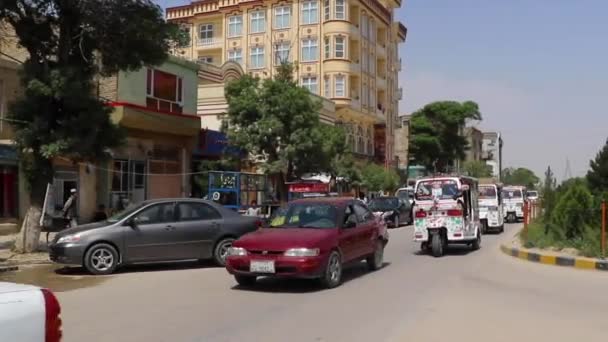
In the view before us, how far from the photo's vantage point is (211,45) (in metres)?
60.7

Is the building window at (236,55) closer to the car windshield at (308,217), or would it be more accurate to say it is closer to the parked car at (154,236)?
the parked car at (154,236)

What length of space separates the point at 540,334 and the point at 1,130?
2061cm

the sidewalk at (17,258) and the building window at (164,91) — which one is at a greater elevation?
the building window at (164,91)

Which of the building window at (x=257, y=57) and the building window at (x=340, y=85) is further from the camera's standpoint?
the building window at (x=257, y=57)

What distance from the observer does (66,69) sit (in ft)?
55.0

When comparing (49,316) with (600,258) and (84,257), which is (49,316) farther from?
(600,258)

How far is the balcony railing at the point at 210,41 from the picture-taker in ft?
197

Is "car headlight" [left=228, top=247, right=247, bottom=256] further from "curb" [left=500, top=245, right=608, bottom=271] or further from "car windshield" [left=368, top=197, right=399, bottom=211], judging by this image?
"car windshield" [left=368, top=197, right=399, bottom=211]

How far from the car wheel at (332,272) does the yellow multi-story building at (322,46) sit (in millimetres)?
39630

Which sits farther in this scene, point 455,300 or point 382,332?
point 455,300

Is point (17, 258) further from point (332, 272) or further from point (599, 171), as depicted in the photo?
point (599, 171)

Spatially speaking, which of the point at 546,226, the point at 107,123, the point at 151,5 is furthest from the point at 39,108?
the point at 546,226

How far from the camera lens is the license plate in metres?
10.3

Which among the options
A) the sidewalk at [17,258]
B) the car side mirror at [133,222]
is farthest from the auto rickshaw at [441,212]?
the sidewalk at [17,258]
